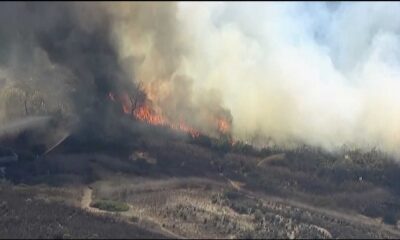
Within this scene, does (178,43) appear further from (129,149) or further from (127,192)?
(127,192)

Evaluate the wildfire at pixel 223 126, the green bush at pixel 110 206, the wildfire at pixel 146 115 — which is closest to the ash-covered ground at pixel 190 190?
the green bush at pixel 110 206

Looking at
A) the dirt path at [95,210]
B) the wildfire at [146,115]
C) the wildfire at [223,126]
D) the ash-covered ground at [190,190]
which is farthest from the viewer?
the wildfire at [223,126]

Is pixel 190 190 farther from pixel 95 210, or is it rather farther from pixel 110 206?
pixel 95 210

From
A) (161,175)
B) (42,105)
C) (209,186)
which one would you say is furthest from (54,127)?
(209,186)

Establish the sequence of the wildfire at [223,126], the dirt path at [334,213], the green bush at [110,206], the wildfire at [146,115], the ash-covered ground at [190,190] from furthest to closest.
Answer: the wildfire at [223,126]
the wildfire at [146,115]
the dirt path at [334,213]
the green bush at [110,206]
the ash-covered ground at [190,190]

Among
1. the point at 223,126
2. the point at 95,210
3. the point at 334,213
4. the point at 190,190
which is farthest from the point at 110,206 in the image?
the point at 223,126

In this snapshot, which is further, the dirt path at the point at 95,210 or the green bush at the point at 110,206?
the green bush at the point at 110,206

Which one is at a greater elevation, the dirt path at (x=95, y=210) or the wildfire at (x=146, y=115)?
the wildfire at (x=146, y=115)

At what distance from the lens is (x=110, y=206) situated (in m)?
56.0

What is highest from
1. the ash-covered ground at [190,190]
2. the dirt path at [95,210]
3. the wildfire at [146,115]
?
the wildfire at [146,115]

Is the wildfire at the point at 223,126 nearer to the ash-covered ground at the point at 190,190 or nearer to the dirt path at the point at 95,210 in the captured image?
the ash-covered ground at the point at 190,190

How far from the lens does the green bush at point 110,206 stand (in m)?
55.6

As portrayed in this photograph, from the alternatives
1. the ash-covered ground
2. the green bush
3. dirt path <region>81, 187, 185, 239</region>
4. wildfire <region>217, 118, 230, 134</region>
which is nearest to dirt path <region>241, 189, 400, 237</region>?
the ash-covered ground

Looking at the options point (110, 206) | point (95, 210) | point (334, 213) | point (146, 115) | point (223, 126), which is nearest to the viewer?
point (95, 210)
